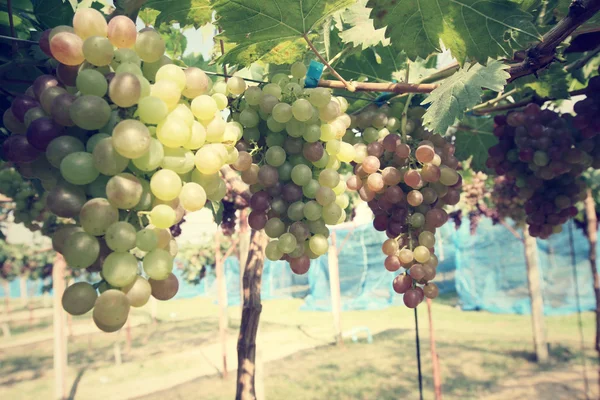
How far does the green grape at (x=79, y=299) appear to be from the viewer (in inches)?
26.0

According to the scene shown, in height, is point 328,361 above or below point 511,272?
below

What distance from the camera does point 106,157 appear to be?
2.32 feet

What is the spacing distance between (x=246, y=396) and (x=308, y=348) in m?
9.26

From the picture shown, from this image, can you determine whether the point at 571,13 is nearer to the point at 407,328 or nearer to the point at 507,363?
the point at 507,363

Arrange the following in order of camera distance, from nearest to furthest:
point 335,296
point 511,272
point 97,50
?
point 97,50 < point 335,296 < point 511,272

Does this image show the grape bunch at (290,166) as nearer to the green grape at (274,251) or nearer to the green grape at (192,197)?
the green grape at (274,251)

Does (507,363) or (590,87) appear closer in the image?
(590,87)

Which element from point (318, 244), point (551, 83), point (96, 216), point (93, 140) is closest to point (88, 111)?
point (93, 140)

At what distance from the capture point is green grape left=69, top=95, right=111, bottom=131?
713 mm

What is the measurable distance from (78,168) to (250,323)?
137 centimetres

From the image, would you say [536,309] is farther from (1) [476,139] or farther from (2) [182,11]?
(2) [182,11]

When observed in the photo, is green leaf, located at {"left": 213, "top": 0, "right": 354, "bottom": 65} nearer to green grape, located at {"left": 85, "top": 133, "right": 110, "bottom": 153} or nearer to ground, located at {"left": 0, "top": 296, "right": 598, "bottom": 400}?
green grape, located at {"left": 85, "top": 133, "right": 110, "bottom": 153}

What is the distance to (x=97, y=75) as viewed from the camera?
2.47ft

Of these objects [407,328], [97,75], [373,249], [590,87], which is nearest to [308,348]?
[407,328]
